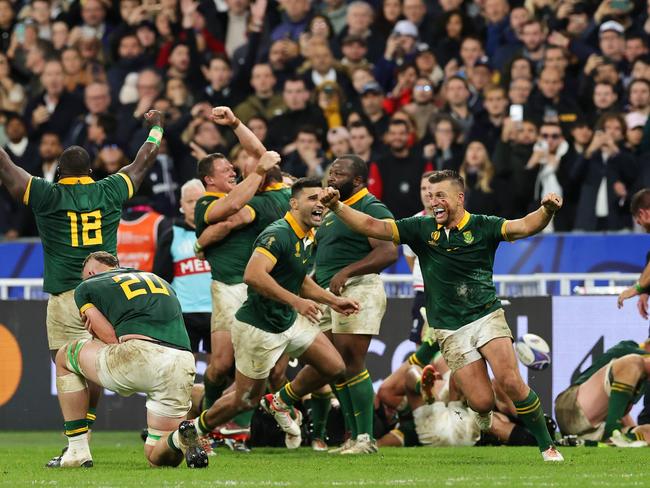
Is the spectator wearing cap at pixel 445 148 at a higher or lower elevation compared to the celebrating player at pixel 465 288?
higher

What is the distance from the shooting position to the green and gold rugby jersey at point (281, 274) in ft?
37.3

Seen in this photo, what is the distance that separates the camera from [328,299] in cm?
1111

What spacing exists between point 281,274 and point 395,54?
27.0ft

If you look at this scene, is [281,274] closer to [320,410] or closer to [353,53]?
[320,410]

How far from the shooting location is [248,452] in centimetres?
1267

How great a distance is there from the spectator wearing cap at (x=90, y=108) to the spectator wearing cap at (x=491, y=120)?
17.9 feet

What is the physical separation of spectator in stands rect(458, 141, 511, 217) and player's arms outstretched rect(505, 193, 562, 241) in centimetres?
564

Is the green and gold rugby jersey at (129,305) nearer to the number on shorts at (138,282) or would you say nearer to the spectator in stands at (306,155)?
the number on shorts at (138,282)

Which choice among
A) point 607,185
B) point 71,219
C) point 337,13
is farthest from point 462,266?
point 337,13

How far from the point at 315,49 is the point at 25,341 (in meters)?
5.75

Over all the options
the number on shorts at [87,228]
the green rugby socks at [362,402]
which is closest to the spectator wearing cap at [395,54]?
the green rugby socks at [362,402]

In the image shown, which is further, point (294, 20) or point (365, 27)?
point (294, 20)

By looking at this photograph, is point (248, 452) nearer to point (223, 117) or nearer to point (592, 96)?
point (223, 117)

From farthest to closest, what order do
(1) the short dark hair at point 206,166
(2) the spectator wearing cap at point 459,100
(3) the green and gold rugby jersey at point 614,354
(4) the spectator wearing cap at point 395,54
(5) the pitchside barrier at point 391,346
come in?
(4) the spectator wearing cap at point 395,54
(2) the spectator wearing cap at point 459,100
(5) the pitchside barrier at point 391,346
(3) the green and gold rugby jersey at point 614,354
(1) the short dark hair at point 206,166
